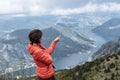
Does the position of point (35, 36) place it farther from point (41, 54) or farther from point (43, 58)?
point (43, 58)

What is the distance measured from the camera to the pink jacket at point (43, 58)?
40.2 ft

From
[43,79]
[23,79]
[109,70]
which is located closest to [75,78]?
[109,70]

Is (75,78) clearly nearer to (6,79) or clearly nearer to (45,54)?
(6,79)

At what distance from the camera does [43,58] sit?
12250 mm

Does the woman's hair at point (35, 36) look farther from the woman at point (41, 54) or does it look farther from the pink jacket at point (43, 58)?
the pink jacket at point (43, 58)

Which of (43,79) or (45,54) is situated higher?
(45,54)

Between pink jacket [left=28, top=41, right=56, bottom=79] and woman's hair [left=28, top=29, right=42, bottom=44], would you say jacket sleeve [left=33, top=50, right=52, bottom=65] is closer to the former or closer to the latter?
pink jacket [left=28, top=41, right=56, bottom=79]

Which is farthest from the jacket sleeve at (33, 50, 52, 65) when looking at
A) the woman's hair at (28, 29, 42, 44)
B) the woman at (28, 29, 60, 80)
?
the woman's hair at (28, 29, 42, 44)

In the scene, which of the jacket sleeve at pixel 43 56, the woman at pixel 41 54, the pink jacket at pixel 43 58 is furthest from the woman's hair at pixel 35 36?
the jacket sleeve at pixel 43 56

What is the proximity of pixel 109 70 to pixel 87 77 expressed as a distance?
8.58 feet

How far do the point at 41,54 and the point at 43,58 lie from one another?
0.15 meters

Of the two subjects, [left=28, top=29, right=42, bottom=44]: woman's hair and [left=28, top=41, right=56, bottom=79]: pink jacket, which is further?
[left=28, top=29, right=42, bottom=44]: woman's hair

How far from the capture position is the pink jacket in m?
12.3

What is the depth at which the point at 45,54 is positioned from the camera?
12.3 meters
